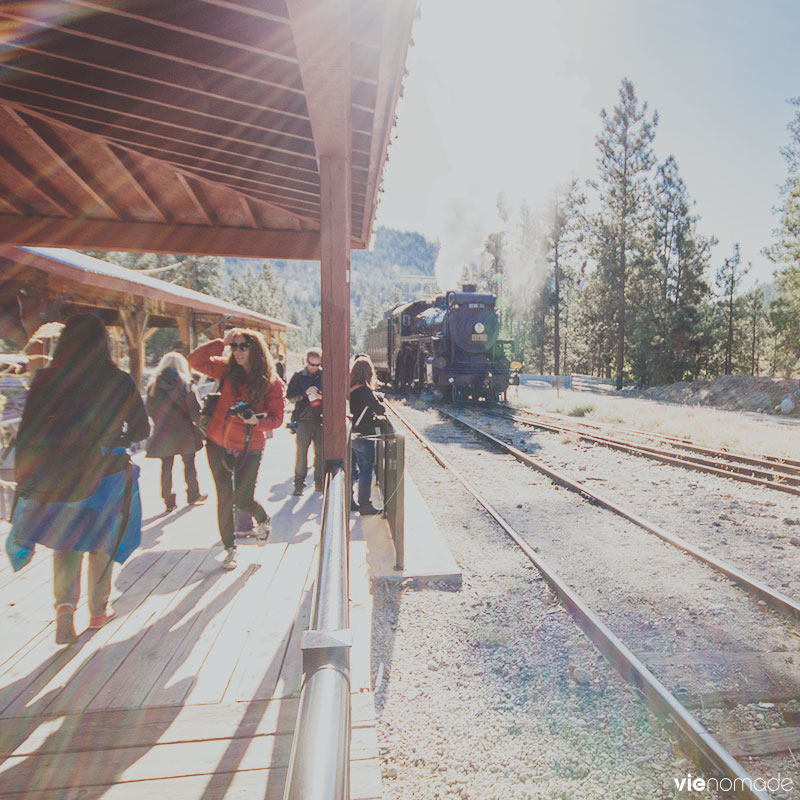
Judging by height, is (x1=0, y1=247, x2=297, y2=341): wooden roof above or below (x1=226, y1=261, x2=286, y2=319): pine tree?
below

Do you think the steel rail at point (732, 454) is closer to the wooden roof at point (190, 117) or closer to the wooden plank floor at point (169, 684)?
the wooden roof at point (190, 117)

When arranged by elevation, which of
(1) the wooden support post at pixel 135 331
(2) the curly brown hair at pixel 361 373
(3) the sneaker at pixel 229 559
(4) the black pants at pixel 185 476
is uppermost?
(1) the wooden support post at pixel 135 331

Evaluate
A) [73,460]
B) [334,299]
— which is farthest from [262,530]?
→ [334,299]

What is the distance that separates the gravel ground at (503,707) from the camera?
2.67 metres

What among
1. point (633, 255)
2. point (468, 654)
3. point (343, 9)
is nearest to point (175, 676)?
point (468, 654)

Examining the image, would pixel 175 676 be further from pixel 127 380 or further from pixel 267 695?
pixel 127 380

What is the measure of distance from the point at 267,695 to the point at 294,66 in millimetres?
2978

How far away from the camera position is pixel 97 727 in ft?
7.32

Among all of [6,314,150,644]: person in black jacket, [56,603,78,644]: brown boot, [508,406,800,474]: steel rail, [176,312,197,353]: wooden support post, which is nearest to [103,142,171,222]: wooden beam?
[6,314,150,644]: person in black jacket

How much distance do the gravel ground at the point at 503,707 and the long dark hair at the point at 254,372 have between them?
6.42 ft

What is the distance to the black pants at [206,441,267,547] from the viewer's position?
3.92 m

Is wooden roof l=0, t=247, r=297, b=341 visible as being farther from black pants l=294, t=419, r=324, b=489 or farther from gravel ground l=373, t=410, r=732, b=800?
gravel ground l=373, t=410, r=732, b=800

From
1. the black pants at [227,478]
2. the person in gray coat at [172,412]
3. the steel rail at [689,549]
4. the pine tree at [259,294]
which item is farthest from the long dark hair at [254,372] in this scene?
the pine tree at [259,294]

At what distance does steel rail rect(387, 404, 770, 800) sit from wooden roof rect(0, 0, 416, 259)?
3.57 meters
